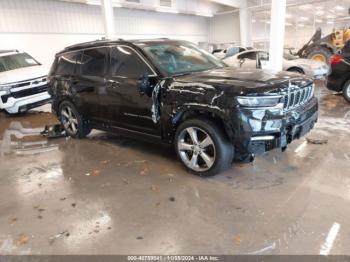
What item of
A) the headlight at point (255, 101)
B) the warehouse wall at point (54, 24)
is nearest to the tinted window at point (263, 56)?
the headlight at point (255, 101)

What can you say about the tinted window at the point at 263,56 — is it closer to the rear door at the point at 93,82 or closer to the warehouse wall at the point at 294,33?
the rear door at the point at 93,82

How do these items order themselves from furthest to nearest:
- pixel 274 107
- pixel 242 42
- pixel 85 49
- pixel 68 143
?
pixel 242 42 → pixel 68 143 → pixel 85 49 → pixel 274 107

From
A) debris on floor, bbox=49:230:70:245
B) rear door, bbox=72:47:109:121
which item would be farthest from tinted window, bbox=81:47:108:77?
debris on floor, bbox=49:230:70:245

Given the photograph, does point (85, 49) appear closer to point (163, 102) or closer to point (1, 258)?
point (163, 102)

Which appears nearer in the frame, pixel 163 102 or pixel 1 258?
pixel 1 258

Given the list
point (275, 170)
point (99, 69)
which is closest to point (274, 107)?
point (275, 170)

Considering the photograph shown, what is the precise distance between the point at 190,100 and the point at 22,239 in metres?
2.17

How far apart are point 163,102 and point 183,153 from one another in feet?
2.24

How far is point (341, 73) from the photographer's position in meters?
7.32

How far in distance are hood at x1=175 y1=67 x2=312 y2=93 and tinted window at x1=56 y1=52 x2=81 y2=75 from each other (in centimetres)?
230

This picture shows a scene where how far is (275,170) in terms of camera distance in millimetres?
3736

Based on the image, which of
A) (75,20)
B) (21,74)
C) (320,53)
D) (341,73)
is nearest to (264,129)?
(341,73)

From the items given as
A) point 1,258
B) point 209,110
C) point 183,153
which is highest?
point 209,110

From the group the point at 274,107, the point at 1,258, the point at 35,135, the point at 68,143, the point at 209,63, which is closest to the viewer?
the point at 1,258
